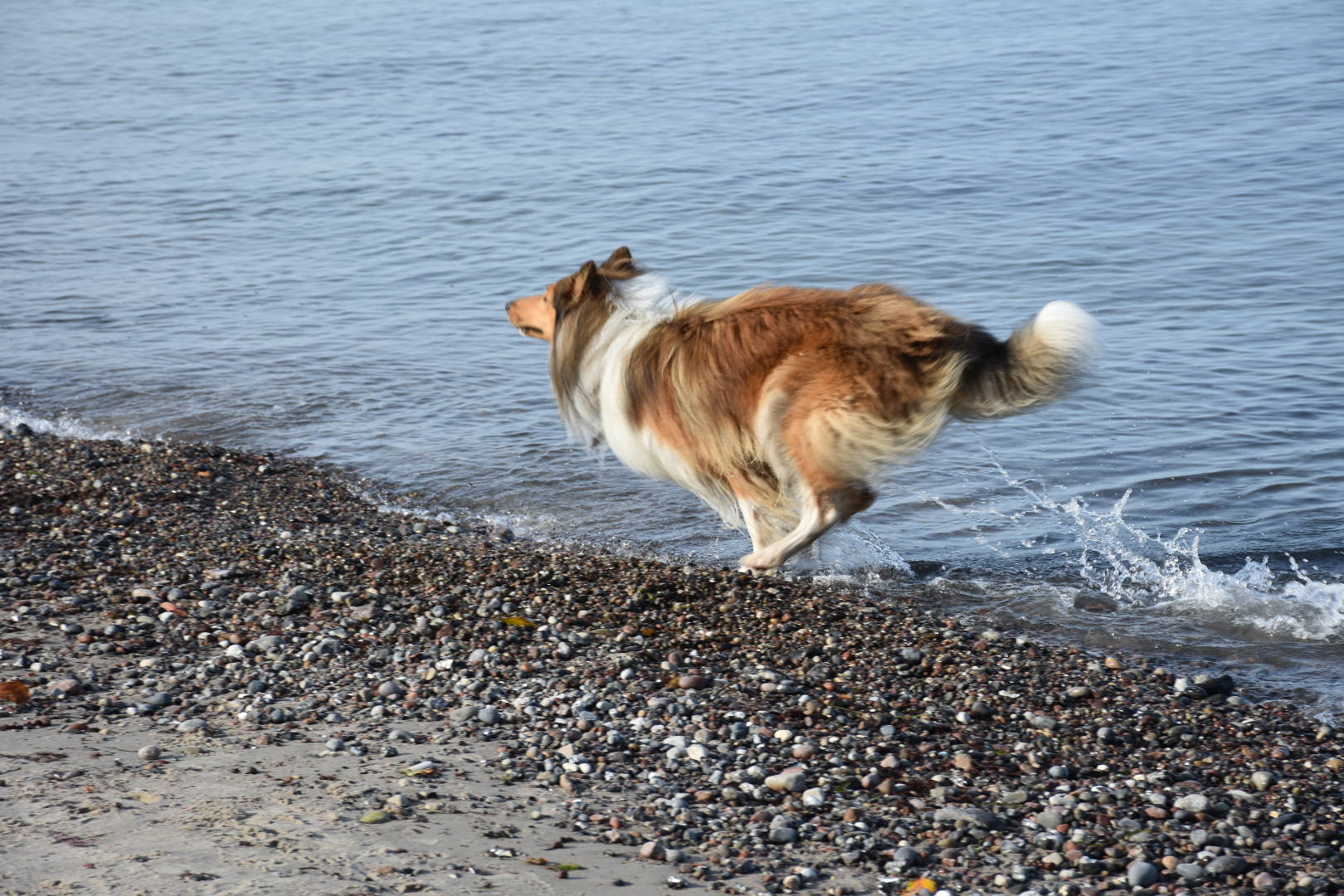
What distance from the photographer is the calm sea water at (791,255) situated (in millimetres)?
6191

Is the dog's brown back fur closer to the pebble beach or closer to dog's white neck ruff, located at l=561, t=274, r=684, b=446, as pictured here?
dog's white neck ruff, located at l=561, t=274, r=684, b=446

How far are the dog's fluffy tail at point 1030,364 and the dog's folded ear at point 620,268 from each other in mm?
1397

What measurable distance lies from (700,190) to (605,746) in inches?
416

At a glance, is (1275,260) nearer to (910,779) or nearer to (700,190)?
(700,190)

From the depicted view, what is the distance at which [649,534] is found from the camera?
6.38 m

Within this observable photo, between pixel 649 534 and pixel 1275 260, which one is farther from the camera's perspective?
pixel 1275 260

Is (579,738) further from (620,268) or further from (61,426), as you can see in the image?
(61,426)


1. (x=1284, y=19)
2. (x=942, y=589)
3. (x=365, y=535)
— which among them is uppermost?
(x=1284, y=19)

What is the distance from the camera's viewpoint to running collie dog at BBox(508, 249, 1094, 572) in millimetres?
4617

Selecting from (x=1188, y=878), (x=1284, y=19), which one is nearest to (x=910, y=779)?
(x=1188, y=878)

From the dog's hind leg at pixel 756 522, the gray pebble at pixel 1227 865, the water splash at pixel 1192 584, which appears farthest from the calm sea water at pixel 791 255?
the gray pebble at pixel 1227 865

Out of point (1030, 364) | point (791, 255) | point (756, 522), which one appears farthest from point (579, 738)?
point (791, 255)

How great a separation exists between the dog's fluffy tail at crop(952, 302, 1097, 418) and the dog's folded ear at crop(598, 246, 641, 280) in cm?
140

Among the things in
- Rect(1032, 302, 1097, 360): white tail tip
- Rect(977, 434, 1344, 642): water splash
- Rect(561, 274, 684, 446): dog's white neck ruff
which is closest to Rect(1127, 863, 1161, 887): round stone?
Rect(1032, 302, 1097, 360): white tail tip
